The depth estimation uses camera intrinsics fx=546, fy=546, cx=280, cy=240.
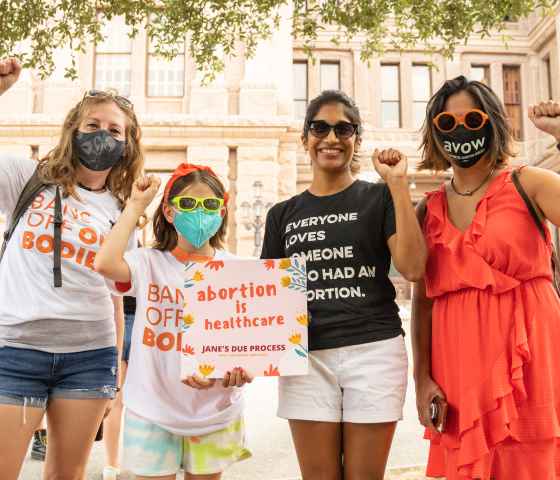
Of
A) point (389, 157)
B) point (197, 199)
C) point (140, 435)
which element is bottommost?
point (140, 435)

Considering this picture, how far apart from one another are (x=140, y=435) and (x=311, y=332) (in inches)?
34.4

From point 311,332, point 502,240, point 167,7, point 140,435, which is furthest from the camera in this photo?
point 167,7

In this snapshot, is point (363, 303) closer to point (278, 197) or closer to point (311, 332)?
point (311, 332)

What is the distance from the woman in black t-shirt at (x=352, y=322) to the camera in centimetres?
238

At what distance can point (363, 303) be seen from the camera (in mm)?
2475

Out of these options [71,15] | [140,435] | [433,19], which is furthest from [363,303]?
[71,15]

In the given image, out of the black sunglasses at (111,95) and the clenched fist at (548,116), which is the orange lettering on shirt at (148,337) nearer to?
the black sunglasses at (111,95)

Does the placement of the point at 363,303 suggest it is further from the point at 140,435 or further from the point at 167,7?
the point at 167,7

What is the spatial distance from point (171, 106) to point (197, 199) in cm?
1761

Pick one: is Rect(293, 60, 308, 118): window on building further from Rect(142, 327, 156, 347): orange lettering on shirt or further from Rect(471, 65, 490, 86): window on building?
Rect(142, 327, 156, 347): orange lettering on shirt

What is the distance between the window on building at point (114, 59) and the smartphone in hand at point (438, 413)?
19473 millimetres

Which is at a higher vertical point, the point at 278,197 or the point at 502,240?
the point at 278,197

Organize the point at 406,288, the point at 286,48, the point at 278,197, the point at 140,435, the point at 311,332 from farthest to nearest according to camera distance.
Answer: the point at 406,288 < the point at 286,48 < the point at 278,197 < the point at 311,332 < the point at 140,435

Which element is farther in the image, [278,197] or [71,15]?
[278,197]
